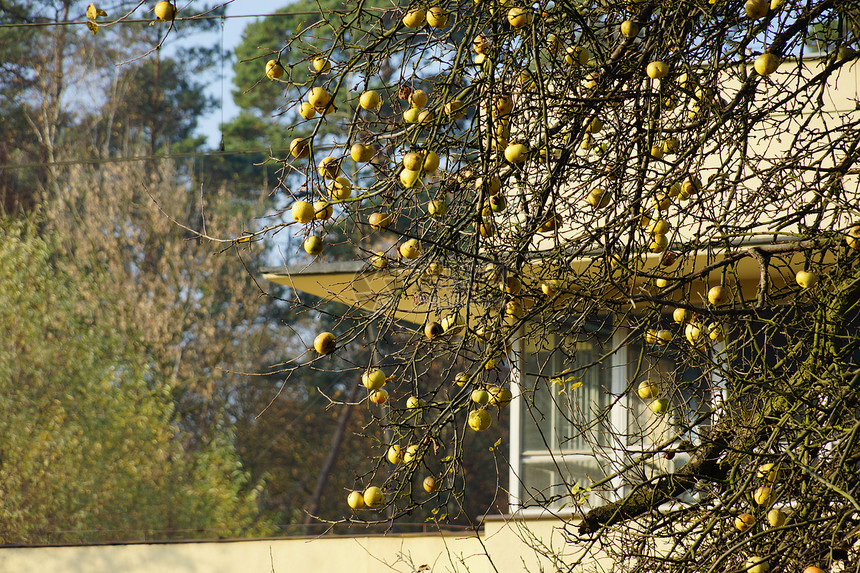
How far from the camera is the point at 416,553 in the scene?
777 cm

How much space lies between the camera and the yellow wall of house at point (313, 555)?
6.82m

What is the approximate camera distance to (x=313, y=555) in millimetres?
8547

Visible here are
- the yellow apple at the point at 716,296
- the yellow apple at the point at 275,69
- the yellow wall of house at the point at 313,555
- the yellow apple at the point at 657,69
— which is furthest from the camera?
→ the yellow wall of house at the point at 313,555

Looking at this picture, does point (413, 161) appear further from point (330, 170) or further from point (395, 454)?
point (395, 454)

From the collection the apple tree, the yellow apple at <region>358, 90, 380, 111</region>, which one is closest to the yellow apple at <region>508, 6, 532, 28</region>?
the apple tree

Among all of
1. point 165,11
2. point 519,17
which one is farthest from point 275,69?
point 519,17

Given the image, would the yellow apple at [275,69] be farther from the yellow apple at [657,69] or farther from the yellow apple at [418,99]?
the yellow apple at [657,69]

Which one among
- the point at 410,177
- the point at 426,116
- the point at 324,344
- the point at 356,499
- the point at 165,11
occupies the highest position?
the point at 165,11

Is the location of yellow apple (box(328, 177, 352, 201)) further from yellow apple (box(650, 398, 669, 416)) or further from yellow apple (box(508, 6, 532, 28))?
yellow apple (box(650, 398, 669, 416))

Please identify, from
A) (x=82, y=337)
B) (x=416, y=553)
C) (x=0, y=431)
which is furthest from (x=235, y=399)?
(x=416, y=553)

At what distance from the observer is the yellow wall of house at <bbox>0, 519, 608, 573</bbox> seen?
6816 mm

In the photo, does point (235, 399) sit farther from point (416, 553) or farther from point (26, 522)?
point (416, 553)

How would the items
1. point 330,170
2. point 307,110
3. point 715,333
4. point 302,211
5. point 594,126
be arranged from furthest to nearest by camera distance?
1. point 715,333
2. point 594,126
3. point 307,110
4. point 330,170
5. point 302,211

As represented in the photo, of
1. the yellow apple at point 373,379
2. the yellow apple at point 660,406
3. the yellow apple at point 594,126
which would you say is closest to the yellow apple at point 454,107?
the yellow apple at point 594,126
